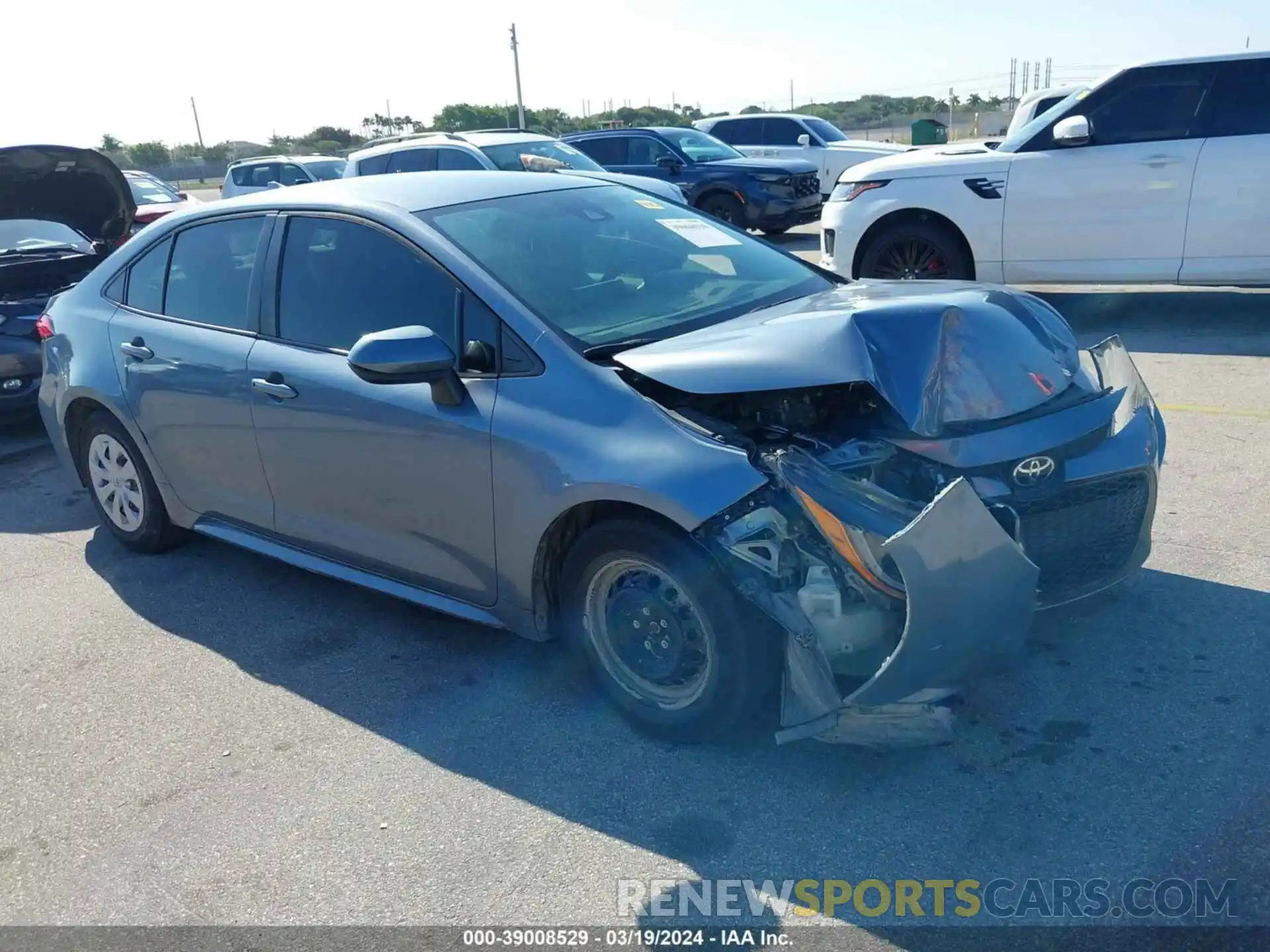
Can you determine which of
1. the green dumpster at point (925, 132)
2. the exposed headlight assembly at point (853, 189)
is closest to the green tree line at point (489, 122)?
the green dumpster at point (925, 132)

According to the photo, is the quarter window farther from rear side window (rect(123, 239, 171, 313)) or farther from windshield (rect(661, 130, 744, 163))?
rear side window (rect(123, 239, 171, 313))

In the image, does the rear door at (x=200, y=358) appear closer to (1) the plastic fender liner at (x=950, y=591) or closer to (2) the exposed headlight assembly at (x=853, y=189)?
(1) the plastic fender liner at (x=950, y=591)

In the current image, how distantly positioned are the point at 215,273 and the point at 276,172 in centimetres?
1411

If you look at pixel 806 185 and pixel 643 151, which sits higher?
pixel 643 151

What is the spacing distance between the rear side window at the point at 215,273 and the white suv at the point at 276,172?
42.7 ft

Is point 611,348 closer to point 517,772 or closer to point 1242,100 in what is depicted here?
point 517,772

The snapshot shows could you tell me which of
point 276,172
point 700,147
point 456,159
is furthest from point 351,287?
point 276,172

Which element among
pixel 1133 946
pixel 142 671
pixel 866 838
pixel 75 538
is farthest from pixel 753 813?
pixel 75 538

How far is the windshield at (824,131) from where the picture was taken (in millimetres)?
17969

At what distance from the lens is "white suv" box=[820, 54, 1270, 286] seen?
808 cm

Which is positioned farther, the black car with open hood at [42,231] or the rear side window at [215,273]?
the black car with open hood at [42,231]

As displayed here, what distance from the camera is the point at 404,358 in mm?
3576

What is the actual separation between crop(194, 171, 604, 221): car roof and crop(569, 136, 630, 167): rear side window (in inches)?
466

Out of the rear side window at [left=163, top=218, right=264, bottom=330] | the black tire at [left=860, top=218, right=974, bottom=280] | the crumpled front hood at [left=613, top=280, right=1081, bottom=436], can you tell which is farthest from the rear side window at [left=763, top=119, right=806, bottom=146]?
the crumpled front hood at [left=613, top=280, right=1081, bottom=436]
